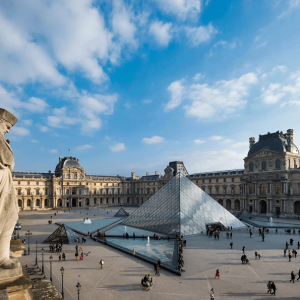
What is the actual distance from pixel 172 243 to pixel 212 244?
3695mm

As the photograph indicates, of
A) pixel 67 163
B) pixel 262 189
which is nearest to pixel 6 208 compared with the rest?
pixel 262 189

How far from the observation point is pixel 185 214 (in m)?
27.4

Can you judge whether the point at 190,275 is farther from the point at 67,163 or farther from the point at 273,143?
the point at 67,163

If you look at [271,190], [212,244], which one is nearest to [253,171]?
[271,190]

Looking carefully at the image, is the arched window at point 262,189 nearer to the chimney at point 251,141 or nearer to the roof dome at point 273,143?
the roof dome at point 273,143

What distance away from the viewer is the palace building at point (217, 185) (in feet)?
138

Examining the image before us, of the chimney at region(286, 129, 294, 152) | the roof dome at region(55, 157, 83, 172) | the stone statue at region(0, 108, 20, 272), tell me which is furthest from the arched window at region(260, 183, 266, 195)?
the stone statue at region(0, 108, 20, 272)

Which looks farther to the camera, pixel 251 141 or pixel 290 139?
pixel 251 141

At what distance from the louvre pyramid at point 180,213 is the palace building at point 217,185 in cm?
1669

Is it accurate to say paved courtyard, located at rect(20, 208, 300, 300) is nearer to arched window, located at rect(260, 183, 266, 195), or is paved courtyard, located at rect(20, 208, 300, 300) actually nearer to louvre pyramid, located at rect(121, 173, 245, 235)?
louvre pyramid, located at rect(121, 173, 245, 235)

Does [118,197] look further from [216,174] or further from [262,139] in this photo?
[262,139]

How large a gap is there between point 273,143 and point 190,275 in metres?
38.2

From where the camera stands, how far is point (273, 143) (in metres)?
44.1

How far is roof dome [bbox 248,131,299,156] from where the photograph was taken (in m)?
43.0
